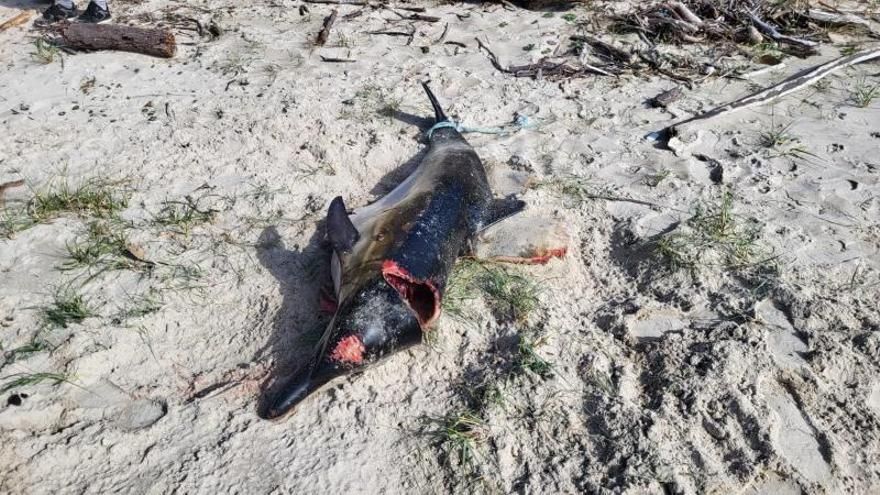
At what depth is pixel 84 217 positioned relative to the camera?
3912 millimetres

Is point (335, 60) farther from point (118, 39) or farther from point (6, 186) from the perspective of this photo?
point (6, 186)

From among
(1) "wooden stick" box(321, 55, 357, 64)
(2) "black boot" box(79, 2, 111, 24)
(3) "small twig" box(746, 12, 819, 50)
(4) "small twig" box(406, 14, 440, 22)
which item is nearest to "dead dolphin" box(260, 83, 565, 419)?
(1) "wooden stick" box(321, 55, 357, 64)

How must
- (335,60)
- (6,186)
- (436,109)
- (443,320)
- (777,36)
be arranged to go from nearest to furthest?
(443,320) < (6,186) < (436,109) < (335,60) < (777,36)

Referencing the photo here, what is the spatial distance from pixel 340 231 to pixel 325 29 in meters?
3.32

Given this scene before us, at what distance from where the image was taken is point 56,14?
611 cm

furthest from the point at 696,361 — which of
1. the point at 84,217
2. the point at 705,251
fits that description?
the point at 84,217

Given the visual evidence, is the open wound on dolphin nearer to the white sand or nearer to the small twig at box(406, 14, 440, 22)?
the white sand

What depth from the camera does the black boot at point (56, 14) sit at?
20.0 feet

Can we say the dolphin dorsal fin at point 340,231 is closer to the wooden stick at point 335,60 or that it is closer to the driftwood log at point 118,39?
the wooden stick at point 335,60

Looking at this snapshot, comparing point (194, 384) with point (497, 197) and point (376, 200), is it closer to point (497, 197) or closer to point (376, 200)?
point (376, 200)

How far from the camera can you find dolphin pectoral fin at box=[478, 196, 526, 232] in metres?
3.63

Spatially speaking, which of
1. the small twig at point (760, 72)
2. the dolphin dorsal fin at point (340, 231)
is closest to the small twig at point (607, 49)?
the small twig at point (760, 72)

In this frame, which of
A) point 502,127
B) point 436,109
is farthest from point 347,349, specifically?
point 502,127

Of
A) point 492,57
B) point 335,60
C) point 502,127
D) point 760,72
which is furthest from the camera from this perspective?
point 492,57
